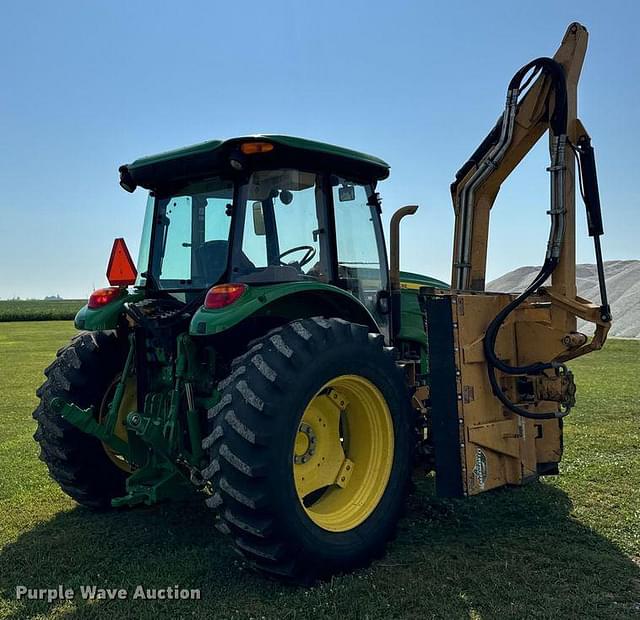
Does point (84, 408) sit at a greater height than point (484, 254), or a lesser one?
lesser

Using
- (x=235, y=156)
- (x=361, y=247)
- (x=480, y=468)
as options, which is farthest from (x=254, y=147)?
(x=480, y=468)

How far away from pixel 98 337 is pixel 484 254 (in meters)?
3.17

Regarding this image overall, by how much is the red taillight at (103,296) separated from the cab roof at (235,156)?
2.64ft

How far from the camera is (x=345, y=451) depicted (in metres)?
4.41

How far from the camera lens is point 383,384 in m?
4.19

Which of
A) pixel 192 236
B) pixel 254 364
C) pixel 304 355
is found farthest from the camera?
pixel 192 236

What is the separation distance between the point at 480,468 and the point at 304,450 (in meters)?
1.20

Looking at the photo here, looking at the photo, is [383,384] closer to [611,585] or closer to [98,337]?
[611,585]

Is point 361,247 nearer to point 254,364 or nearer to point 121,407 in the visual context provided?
point 254,364

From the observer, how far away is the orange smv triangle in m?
4.53

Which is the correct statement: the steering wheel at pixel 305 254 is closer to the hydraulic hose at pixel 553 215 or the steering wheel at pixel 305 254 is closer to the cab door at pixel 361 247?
the cab door at pixel 361 247

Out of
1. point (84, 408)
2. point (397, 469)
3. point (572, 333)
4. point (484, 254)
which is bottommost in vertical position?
point (397, 469)

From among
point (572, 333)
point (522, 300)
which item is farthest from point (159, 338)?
point (572, 333)

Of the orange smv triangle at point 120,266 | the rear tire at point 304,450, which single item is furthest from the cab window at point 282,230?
the orange smv triangle at point 120,266
